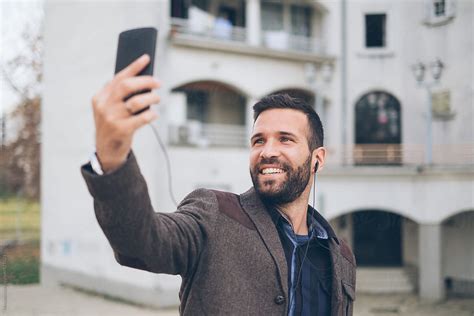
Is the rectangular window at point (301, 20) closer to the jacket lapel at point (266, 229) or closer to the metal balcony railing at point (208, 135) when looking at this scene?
the metal balcony railing at point (208, 135)

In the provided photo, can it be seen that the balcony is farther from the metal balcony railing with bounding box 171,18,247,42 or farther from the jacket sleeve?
the jacket sleeve

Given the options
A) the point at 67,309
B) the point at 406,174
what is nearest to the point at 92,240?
the point at 67,309

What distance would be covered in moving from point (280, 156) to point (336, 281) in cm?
62

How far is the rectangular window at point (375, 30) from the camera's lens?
53.5 feet

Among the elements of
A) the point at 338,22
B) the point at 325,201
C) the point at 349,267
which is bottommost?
the point at 325,201

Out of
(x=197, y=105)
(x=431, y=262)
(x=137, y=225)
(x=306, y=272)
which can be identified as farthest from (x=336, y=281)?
(x=197, y=105)

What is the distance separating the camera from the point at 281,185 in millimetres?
2111

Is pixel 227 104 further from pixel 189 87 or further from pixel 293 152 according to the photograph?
pixel 293 152

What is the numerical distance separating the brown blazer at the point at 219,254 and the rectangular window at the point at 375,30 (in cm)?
1512

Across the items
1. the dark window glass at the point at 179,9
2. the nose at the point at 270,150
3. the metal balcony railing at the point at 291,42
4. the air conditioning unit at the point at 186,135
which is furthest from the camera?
the metal balcony railing at the point at 291,42

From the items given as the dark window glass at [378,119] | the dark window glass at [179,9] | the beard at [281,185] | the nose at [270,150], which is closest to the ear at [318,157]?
the beard at [281,185]

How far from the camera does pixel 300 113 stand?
7.29ft

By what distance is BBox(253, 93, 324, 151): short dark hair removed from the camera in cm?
220

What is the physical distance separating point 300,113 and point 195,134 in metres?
11.3
